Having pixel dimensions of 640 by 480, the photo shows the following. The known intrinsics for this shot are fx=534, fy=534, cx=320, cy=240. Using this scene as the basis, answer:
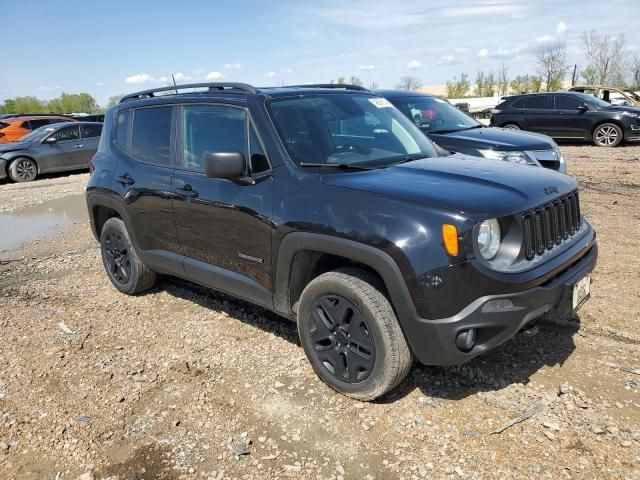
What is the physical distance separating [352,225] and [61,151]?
13.8 metres

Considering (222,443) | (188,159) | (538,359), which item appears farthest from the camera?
(188,159)

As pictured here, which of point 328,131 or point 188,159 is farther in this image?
point 188,159

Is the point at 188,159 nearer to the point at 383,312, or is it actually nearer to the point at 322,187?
the point at 322,187

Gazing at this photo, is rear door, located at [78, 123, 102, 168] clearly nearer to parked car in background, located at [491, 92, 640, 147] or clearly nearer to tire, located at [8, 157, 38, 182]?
tire, located at [8, 157, 38, 182]

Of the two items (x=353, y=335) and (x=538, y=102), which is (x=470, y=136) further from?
(x=538, y=102)

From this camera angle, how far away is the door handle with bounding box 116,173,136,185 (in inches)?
181

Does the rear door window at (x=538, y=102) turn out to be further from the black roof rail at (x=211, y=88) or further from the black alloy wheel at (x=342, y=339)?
the black alloy wheel at (x=342, y=339)

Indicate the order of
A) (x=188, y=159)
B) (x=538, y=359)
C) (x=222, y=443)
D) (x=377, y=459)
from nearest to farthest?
(x=377, y=459), (x=222, y=443), (x=538, y=359), (x=188, y=159)

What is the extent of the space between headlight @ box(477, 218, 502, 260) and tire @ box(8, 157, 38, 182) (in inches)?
567

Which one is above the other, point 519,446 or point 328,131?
point 328,131

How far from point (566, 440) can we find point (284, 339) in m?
2.07

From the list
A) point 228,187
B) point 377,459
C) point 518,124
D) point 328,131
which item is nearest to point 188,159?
point 228,187

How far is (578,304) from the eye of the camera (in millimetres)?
3131

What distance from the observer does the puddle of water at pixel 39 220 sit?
816cm
